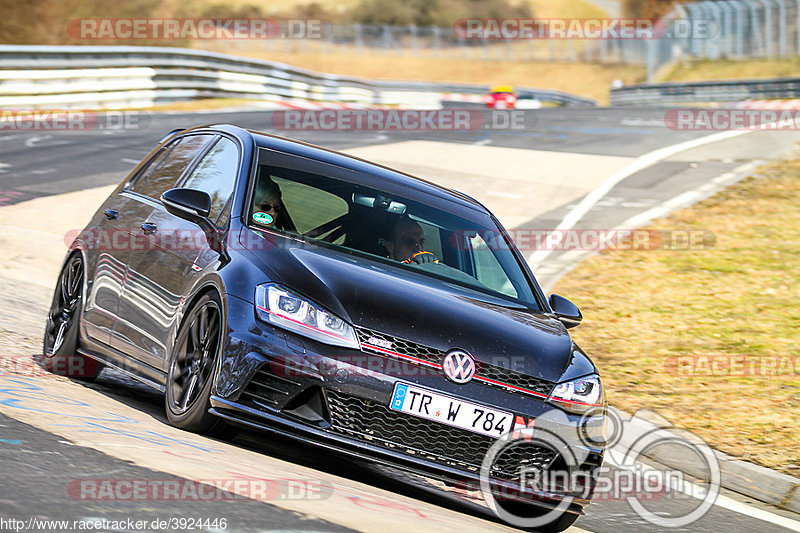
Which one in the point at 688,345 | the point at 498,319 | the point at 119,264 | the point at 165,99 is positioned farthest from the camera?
the point at 165,99

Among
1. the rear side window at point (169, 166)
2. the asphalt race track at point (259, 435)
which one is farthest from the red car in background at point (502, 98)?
the rear side window at point (169, 166)

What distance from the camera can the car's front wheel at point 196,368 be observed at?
5.27m

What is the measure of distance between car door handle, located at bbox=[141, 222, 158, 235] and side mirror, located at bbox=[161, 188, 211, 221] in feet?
1.37

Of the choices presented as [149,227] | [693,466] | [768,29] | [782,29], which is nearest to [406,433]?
[149,227]

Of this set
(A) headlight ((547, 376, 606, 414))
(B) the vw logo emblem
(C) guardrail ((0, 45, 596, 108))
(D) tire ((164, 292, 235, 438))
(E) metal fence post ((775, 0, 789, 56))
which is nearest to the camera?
(B) the vw logo emblem

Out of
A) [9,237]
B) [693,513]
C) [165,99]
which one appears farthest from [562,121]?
[693,513]

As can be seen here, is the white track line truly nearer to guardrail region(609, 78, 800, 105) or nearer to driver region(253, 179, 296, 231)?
driver region(253, 179, 296, 231)

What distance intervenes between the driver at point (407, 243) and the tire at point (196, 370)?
3.76ft

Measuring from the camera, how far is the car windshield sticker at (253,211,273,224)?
5980 mm

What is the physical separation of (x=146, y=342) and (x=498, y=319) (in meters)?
1.95

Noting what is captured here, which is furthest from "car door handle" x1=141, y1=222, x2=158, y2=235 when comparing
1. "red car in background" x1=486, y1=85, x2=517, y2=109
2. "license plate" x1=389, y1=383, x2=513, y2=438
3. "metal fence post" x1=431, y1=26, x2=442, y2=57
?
"metal fence post" x1=431, y1=26, x2=442, y2=57

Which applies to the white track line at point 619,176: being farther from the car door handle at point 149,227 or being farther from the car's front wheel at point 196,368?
the car's front wheel at point 196,368

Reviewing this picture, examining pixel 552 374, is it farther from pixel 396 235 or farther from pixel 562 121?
pixel 562 121

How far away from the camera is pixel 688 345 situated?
32.5 ft
